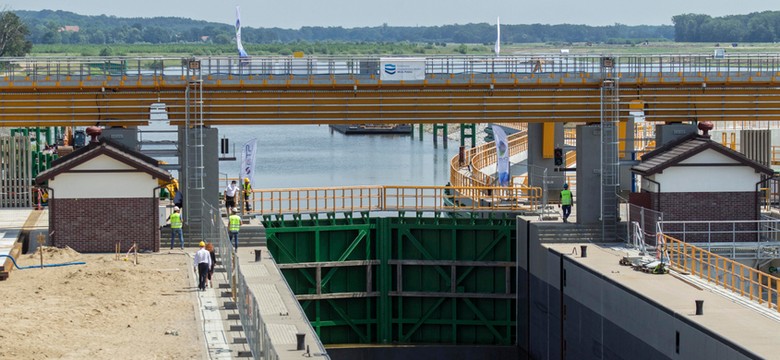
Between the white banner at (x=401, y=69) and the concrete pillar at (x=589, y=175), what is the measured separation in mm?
5314

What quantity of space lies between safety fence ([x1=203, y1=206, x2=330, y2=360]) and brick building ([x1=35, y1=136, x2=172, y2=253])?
1959 mm

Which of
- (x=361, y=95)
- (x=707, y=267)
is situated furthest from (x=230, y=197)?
(x=707, y=267)

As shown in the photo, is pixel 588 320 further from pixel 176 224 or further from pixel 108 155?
pixel 108 155

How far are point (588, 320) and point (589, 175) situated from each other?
7.94 metres

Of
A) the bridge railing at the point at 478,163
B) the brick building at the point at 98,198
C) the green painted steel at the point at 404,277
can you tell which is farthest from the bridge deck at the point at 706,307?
the bridge railing at the point at 478,163

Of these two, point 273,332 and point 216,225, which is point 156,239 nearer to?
point 216,225

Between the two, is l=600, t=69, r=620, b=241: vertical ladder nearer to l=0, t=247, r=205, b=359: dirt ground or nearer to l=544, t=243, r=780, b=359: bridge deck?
l=544, t=243, r=780, b=359: bridge deck

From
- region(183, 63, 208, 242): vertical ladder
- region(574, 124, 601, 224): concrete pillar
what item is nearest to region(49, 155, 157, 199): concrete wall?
region(183, 63, 208, 242): vertical ladder

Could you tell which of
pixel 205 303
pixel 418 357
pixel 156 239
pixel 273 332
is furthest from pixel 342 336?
pixel 273 332

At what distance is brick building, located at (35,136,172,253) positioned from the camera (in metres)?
44.5

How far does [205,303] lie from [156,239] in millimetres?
8913

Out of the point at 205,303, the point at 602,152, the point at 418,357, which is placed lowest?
the point at 418,357

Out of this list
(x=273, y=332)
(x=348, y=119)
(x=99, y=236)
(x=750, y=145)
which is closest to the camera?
(x=273, y=332)

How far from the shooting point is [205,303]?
119ft
